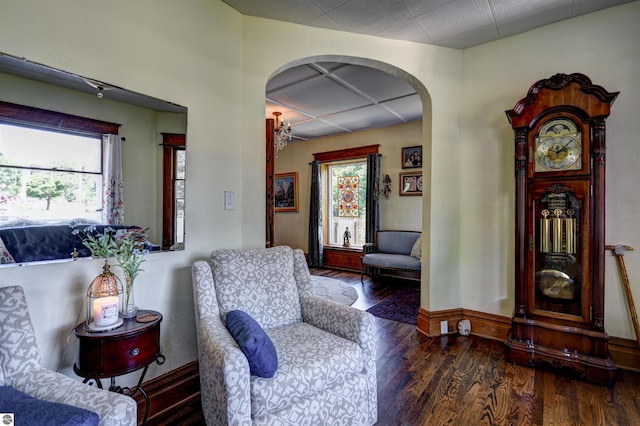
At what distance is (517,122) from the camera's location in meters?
2.38

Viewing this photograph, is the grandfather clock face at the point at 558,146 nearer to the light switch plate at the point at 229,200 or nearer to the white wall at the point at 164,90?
the white wall at the point at 164,90

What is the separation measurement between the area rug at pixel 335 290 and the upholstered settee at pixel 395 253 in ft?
1.73

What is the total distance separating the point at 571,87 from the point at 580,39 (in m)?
0.61

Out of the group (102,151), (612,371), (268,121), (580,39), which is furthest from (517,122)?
(102,151)

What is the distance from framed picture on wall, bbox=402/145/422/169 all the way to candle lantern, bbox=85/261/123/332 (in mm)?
4587

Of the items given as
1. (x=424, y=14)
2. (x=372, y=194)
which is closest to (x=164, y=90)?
(x=424, y=14)

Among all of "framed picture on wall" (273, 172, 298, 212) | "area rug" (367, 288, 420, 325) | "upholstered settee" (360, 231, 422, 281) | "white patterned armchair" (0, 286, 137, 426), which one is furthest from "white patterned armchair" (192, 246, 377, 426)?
"framed picture on wall" (273, 172, 298, 212)

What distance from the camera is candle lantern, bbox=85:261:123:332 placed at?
1409 millimetres

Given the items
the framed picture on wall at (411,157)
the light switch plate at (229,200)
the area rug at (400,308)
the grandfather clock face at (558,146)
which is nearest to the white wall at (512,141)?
the grandfather clock face at (558,146)

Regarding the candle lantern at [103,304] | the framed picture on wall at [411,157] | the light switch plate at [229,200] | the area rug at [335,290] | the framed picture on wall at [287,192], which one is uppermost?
the framed picture on wall at [411,157]

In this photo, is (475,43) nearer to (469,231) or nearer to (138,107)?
(469,231)

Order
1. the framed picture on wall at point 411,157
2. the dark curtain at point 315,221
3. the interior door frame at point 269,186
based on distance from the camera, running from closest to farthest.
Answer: the interior door frame at point 269,186 → the framed picture on wall at point 411,157 → the dark curtain at point 315,221

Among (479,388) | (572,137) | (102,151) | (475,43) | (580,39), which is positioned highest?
(475,43)

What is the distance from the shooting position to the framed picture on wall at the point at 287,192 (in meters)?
6.71
